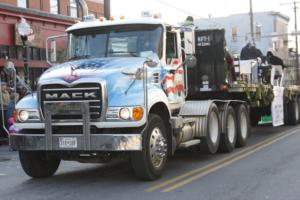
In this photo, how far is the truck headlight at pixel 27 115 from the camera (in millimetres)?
8789

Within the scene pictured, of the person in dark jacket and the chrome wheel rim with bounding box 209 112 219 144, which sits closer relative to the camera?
the chrome wheel rim with bounding box 209 112 219 144

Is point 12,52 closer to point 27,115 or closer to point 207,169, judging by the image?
point 27,115

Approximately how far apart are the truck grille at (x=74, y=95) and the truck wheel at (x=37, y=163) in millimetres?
1097

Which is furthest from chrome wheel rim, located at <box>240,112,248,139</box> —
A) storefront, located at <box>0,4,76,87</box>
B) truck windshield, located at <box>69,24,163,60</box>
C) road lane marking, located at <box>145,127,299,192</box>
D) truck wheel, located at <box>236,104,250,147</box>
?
storefront, located at <box>0,4,76,87</box>

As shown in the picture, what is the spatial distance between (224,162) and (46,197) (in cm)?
419

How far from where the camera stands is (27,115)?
885 cm

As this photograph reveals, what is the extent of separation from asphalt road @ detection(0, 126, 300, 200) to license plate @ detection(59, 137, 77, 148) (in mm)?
671

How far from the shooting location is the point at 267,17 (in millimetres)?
75125

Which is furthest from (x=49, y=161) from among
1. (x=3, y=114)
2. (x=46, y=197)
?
(x=3, y=114)

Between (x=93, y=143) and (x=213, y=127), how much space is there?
4.01m

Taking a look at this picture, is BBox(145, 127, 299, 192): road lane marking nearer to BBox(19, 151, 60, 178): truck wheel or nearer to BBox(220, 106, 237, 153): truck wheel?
BBox(220, 106, 237, 153): truck wheel

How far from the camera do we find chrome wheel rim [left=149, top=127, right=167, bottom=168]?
8.76 m

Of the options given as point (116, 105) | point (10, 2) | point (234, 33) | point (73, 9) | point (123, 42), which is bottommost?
point (116, 105)

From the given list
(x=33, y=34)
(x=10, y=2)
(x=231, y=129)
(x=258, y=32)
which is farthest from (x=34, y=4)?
(x=258, y=32)
